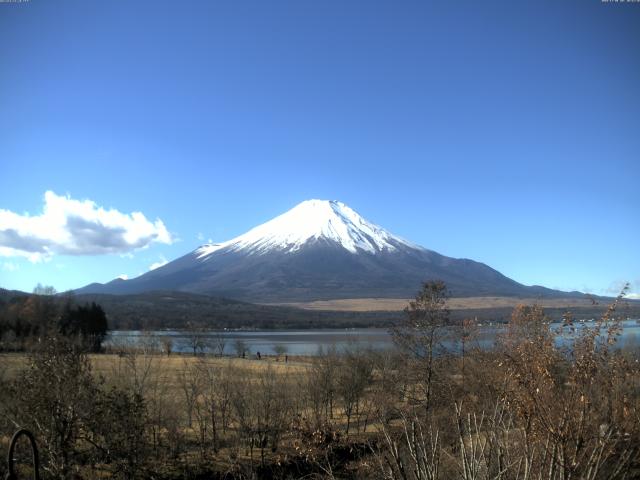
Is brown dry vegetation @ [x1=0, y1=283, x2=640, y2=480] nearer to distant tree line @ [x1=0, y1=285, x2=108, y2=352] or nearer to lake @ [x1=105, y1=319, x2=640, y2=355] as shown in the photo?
lake @ [x1=105, y1=319, x2=640, y2=355]

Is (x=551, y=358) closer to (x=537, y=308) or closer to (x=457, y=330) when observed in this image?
(x=537, y=308)


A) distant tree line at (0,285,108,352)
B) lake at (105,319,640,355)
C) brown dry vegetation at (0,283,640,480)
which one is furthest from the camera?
distant tree line at (0,285,108,352)

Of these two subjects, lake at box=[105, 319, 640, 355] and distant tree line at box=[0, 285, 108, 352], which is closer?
lake at box=[105, 319, 640, 355]

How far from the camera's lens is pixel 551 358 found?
25.5ft

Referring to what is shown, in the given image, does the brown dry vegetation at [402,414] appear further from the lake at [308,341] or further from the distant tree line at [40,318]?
the distant tree line at [40,318]

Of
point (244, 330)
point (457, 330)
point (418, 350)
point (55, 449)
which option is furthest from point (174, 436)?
point (244, 330)

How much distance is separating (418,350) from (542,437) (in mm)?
20496

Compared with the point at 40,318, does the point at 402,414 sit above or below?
above

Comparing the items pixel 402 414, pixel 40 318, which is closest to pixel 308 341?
pixel 40 318

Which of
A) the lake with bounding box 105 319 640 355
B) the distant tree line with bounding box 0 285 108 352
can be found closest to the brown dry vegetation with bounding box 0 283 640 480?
the lake with bounding box 105 319 640 355

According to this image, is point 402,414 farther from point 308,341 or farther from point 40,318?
point 308,341

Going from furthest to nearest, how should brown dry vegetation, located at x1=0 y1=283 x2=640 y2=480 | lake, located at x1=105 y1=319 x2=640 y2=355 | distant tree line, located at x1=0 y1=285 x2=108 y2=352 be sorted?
1. distant tree line, located at x1=0 y1=285 x2=108 y2=352
2. lake, located at x1=105 y1=319 x2=640 y2=355
3. brown dry vegetation, located at x1=0 y1=283 x2=640 y2=480

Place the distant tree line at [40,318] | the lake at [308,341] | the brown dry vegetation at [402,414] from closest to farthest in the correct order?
the brown dry vegetation at [402,414]
the lake at [308,341]
the distant tree line at [40,318]

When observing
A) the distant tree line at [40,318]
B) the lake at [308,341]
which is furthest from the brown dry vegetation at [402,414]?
the distant tree line at [40,318]
